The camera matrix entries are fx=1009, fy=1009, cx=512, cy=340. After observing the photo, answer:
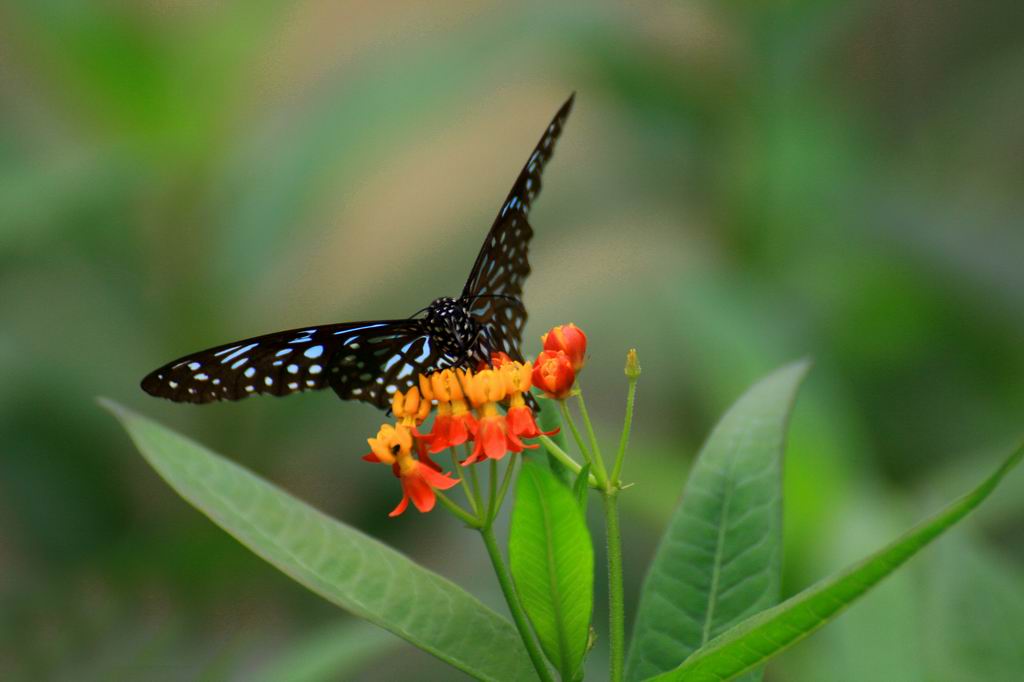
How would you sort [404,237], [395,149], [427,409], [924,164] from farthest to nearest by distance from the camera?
1. [404,237]
2. [924,164]
3. [395,149]
4. [427,409]

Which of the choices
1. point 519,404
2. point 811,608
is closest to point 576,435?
point 519,404

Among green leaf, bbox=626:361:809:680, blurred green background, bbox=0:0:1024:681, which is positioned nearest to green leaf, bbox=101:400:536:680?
green leaf, bbox=626:361:809:680

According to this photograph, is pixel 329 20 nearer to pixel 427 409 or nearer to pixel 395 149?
pixel 395 149

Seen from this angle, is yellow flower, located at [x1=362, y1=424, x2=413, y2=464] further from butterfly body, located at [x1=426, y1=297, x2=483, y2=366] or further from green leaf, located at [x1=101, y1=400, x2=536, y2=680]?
butterfly body, located at [x1=426, y1=297, x2=483, y2=366]

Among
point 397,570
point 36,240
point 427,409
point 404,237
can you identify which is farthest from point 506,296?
point 404,237

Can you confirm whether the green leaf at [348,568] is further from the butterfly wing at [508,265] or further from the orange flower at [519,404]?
the butterfly wing at [508,265]
